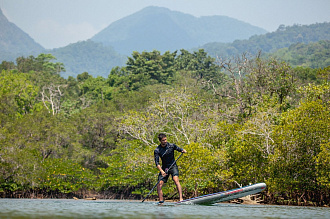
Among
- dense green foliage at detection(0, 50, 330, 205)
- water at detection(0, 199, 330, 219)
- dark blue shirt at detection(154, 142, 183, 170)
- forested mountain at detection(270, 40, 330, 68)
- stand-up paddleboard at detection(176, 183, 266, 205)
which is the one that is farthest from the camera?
forested mountain at detection(270, 40, 330, 68)

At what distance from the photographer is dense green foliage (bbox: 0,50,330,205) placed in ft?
72.7

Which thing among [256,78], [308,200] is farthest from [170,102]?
[308,200]

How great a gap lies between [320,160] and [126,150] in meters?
20.8

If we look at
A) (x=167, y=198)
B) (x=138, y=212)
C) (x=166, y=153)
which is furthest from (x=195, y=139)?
(x=138, y=212)

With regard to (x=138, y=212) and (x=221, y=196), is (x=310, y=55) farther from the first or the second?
(x=138, y=212)

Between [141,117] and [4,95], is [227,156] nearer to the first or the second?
[141,117]

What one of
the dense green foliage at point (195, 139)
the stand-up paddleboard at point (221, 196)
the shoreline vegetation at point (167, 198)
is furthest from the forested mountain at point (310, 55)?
the stand-up paddleboard at point (221, 196)

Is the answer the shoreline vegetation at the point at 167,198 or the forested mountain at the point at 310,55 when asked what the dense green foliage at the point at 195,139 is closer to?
the shoreline vegetation at the point at 167,198

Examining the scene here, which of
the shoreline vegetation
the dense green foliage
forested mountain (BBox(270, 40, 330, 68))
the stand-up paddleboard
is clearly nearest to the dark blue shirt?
the stand-up paddleboard

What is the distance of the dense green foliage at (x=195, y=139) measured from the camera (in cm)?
2217

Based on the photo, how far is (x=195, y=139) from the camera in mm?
31516

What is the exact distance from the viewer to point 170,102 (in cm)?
3422

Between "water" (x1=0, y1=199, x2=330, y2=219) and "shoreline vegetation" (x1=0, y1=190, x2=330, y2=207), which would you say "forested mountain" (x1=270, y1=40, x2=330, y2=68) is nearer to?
"shoreline vegetation" (x1=0, y1=190, x2=330, y2=207)

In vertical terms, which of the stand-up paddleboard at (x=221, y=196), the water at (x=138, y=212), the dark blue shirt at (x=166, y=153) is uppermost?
the dark blue shirt at (x=166, y=153)
